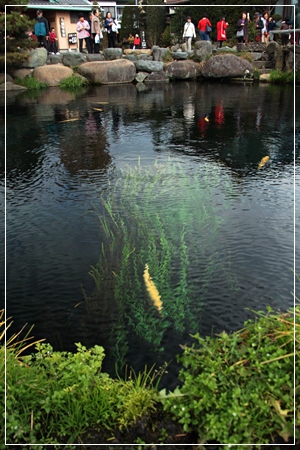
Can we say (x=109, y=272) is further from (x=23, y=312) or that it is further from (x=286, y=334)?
(x=286, y=334)

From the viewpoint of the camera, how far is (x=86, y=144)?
1170 centimetres

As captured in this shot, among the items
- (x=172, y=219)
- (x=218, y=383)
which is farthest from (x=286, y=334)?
(x=172, y=219)

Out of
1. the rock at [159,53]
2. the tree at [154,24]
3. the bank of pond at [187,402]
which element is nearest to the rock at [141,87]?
the rock at [159,53]

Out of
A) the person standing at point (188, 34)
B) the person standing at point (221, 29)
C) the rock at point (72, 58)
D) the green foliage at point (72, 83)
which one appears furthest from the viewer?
the person standing at point (188, 34)

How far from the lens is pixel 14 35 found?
23.6 meters

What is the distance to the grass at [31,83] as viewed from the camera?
2312 cm

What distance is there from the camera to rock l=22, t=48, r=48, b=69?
24403 millimetres

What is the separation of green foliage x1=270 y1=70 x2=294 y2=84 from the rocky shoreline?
46 centimetres

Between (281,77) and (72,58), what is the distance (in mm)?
11717

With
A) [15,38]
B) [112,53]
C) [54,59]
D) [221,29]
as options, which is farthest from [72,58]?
[221,29]

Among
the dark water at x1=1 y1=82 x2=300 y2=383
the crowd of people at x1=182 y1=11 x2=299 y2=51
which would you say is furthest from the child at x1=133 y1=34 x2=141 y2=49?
the dark water at x1=1 y1=82 x2=300 y2=383

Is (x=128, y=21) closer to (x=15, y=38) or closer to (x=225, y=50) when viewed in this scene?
(x=225, y=50)

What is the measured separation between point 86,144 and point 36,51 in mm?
15763

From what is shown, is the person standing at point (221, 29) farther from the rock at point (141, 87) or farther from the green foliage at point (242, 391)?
the green foliage at point (242, 391)
